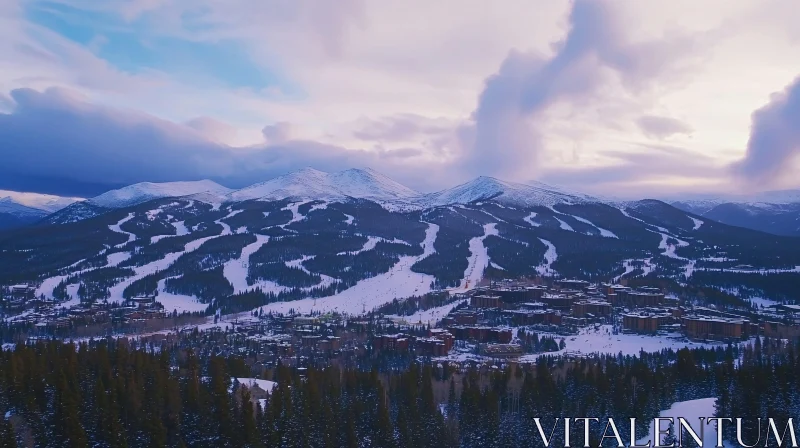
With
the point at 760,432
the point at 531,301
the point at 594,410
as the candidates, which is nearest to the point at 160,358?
the point at 594,410

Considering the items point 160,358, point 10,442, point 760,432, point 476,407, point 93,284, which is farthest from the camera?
point 93,284

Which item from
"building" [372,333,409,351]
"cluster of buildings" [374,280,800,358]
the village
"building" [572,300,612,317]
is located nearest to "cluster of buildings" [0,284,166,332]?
the village

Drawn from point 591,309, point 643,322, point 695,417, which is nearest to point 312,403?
point 695,417

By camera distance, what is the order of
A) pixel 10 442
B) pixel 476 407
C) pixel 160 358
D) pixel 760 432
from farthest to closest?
pixel 160 358
pixel 476 407
pixel 760 432
pixel 10 442

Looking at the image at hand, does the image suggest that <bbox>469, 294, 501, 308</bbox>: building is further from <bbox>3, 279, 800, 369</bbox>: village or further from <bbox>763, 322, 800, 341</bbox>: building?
<bbox>763, 322, 800, 341</bbox>: building

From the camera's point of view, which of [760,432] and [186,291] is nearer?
[760,432]

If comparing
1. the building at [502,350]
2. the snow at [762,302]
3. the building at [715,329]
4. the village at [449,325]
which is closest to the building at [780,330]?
the village at [449,325]

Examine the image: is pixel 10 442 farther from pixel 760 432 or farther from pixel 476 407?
pixel 760 432
